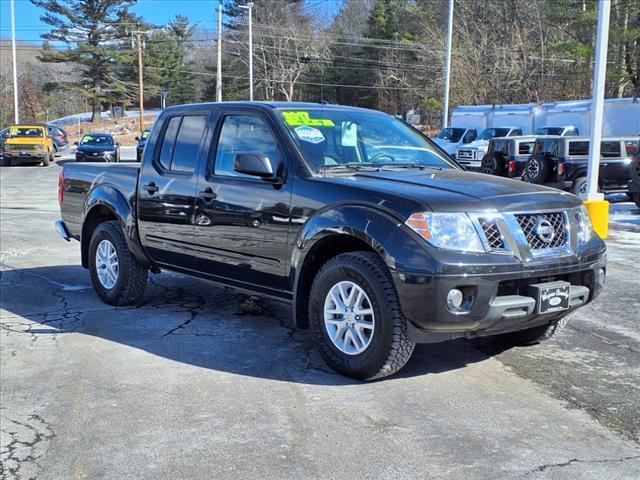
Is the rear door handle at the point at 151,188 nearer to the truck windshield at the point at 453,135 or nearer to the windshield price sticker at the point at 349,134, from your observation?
the windshield price sticker at the point at 349,134

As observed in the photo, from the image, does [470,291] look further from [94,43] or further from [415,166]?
[94,43]

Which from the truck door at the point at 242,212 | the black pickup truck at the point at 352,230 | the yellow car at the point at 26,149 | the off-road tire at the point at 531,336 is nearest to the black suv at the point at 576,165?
the black pickup truck at the point at 352,230

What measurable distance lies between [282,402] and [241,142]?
2.18 metres

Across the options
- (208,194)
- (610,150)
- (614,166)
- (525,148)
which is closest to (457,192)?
(208,194)

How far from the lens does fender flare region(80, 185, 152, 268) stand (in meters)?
6.57

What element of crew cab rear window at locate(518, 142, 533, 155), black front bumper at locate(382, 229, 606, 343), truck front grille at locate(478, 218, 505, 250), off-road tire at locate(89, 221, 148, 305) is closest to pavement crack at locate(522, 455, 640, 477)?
black front bumper at locate(382, 229, 606, 343)

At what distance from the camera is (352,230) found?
4.50 meters

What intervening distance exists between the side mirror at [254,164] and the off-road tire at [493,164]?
51.0 ft

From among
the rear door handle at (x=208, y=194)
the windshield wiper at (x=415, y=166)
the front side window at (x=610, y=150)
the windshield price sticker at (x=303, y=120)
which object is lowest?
the rear door handle at (x=208, y=194)

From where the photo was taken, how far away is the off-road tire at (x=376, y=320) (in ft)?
14.3

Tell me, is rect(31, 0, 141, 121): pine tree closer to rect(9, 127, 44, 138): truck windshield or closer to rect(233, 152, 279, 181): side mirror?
rect(9, 127, 44, 138): truck windshield

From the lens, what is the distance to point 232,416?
4148mm

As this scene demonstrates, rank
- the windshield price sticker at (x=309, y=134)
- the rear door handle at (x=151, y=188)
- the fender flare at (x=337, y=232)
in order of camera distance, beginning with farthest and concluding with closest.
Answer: the rear door handle at (x=151, y=188) < the windshield price sticker at (x=309, y=134) < the fender flare at (x=337, y=232)

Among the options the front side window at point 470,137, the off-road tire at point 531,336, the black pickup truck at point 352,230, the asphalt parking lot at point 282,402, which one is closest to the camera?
the asphalt parking lot at point 282,402
